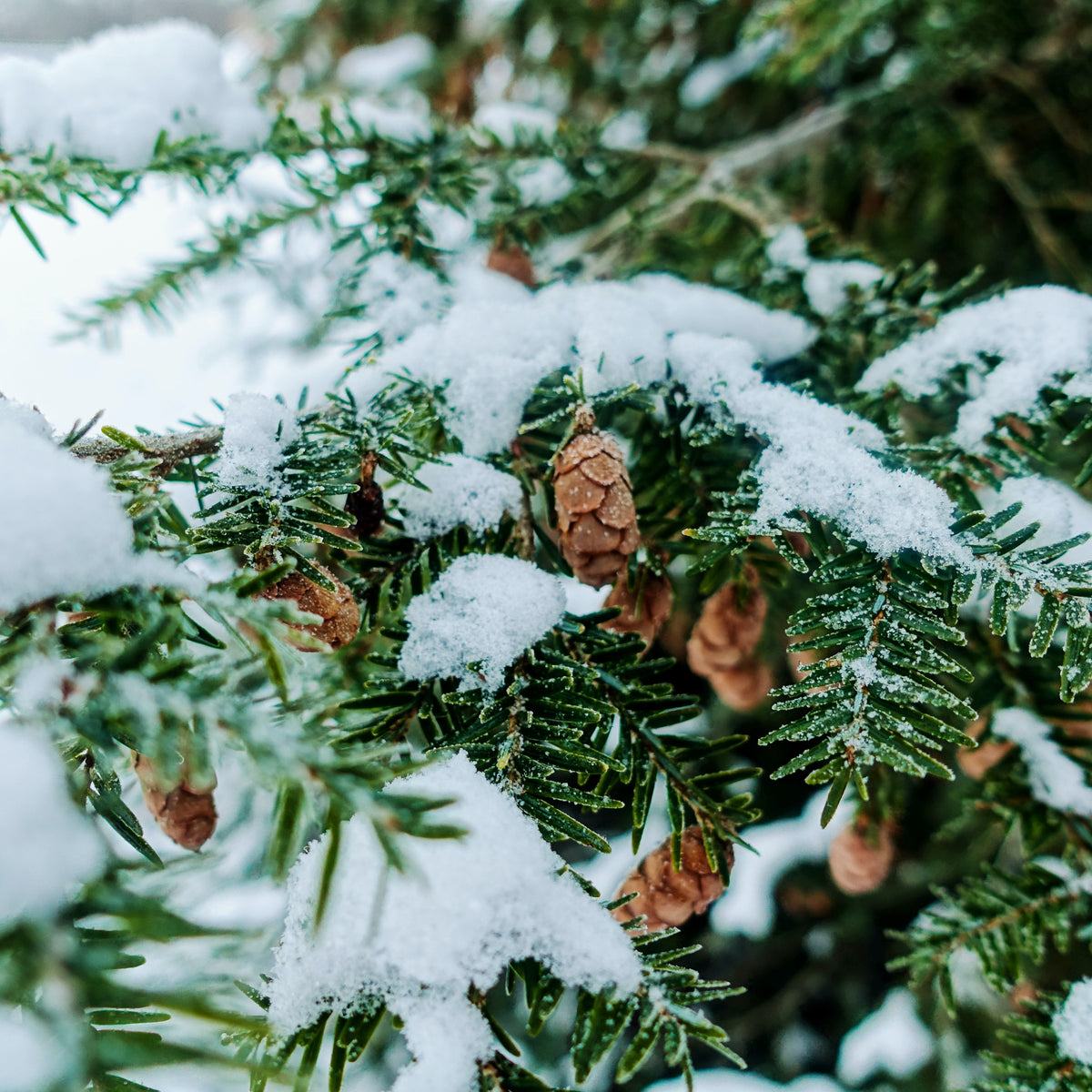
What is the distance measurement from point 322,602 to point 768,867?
1385mm

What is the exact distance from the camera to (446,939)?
0.38 meters

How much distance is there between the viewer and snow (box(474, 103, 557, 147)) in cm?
93

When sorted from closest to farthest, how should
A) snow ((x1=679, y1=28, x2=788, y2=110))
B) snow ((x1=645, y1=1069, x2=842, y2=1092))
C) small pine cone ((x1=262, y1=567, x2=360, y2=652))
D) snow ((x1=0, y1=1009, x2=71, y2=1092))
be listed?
snow ((x1=0, y1=1009, x2=71, y2=1092)) < small pine cone ((x1=262, y1=567, x2=360, y2=652)) < snow ((x1=645, y1=1069, x2=842, y2=1092)) < snow ((x1=679, y1=28, x2=788, y2=110))

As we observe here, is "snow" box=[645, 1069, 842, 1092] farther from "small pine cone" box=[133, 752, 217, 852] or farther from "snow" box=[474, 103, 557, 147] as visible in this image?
"snow" box=[474, 103, 557, 147]

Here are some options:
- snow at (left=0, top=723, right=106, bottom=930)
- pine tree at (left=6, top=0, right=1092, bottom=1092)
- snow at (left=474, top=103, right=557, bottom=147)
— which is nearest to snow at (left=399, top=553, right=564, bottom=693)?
pine tree at (left=6, top=0, right=1092, bottom=1092)

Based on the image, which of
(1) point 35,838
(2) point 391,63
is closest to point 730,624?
(1) point 35,838

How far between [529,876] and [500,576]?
21cm

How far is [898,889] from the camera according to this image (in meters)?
1.43

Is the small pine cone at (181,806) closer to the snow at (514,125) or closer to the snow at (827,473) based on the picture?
the snow at (827,473)

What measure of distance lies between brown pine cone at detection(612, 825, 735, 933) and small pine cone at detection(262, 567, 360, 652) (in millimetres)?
260

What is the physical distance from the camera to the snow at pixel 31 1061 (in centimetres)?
23

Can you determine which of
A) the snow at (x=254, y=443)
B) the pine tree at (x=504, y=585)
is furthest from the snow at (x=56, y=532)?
the snow at (x=254, y=443)

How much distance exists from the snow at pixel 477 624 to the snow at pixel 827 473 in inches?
6.4

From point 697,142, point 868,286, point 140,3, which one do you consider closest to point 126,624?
point 868,286
